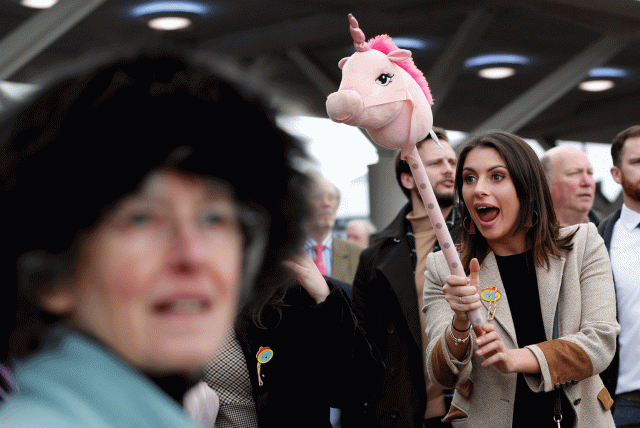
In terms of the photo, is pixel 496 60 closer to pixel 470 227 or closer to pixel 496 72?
pixel 496 72

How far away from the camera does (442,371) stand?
290 cm

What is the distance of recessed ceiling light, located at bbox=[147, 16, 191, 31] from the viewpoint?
390 inches

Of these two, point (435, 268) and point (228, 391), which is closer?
point (228, 391)

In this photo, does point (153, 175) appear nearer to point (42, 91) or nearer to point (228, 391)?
point (42, 91)

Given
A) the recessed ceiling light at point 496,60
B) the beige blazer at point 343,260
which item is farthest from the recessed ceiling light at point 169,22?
the beige blazer at point 343,260

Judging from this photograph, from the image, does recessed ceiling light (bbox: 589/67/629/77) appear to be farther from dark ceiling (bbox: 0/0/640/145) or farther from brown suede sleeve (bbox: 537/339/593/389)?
brown suede sleeve (bbox: 537/339/593/389)

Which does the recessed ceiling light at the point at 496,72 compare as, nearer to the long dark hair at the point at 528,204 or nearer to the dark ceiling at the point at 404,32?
the dark ceiling at the point at 404,32

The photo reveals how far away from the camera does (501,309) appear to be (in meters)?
2.95

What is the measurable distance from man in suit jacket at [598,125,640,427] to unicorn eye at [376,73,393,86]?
1.82m

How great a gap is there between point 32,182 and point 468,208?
8.26 ft

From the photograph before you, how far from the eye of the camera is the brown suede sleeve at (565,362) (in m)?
2.73

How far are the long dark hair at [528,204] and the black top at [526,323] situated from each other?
7 centimetres

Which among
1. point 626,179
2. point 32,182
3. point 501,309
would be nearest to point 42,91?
point 32,182

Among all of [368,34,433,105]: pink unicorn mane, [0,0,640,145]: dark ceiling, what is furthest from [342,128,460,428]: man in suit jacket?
[0,0,640,145]: dark ceiling
